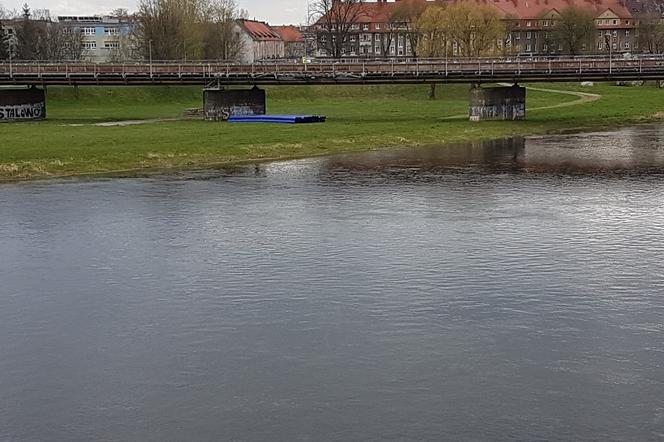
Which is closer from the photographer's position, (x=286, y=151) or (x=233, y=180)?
(x=233, y=180)

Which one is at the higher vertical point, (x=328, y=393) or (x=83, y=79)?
(x=83, y=79)

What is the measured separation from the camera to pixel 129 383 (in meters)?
16.7

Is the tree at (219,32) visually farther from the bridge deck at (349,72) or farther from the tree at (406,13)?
the bridge deck at (349,72)

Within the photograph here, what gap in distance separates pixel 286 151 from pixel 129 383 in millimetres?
41046

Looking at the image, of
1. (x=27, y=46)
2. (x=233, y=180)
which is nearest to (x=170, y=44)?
(x=27, y=46)

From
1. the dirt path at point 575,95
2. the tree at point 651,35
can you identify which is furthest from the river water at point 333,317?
the tree at point 651,35

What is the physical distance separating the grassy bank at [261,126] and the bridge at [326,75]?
3.18m

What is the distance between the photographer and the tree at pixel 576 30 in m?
170

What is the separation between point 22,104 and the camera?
85750 millimetres

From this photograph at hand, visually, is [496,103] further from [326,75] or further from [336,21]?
[336,21]

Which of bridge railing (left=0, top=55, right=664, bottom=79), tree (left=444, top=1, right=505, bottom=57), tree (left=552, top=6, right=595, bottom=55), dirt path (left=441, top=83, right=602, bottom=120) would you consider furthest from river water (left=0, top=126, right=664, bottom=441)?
tree (left=552, top=6, right=595, bottom=55)

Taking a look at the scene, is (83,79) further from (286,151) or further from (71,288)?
(71,288)

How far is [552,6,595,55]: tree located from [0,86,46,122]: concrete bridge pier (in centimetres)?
11008

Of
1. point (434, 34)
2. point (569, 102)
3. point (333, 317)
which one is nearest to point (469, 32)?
point (434, 34)
